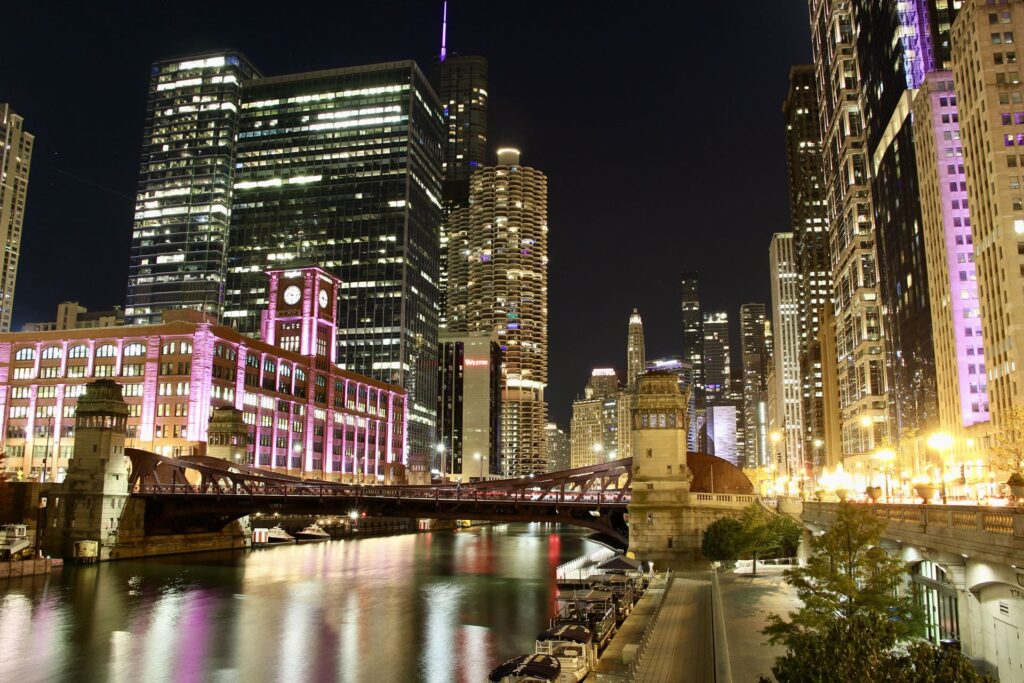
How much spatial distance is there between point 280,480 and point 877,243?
137887 millimetres

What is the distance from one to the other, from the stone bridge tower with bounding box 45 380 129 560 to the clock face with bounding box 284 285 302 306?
8166 cm

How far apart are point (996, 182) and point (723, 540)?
3000 inches

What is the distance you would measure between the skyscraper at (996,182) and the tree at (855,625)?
9101 centimetres

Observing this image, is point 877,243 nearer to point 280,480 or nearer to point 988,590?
point 280,480

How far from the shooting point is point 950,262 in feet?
433

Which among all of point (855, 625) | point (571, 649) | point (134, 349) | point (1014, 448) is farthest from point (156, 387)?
point (855, 625)

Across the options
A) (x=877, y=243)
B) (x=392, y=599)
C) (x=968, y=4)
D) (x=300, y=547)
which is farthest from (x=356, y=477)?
(x=968, y=4)

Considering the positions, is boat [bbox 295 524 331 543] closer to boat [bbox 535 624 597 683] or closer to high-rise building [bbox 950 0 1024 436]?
boat [bbox 535 624 597 683]

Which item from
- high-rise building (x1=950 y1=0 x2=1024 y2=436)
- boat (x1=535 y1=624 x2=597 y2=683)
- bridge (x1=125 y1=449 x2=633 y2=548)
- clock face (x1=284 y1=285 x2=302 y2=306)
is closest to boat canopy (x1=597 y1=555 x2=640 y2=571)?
bridge (x1=125 y1=449 x2=633 y2=548)

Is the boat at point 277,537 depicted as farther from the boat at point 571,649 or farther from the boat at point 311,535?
the boat at point 571,649

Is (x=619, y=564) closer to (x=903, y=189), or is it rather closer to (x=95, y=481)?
(x=95, y=481)

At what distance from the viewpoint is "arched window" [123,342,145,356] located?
135 m

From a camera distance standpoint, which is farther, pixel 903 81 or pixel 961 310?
pixel 903 81

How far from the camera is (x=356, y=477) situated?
181875 millimetres
